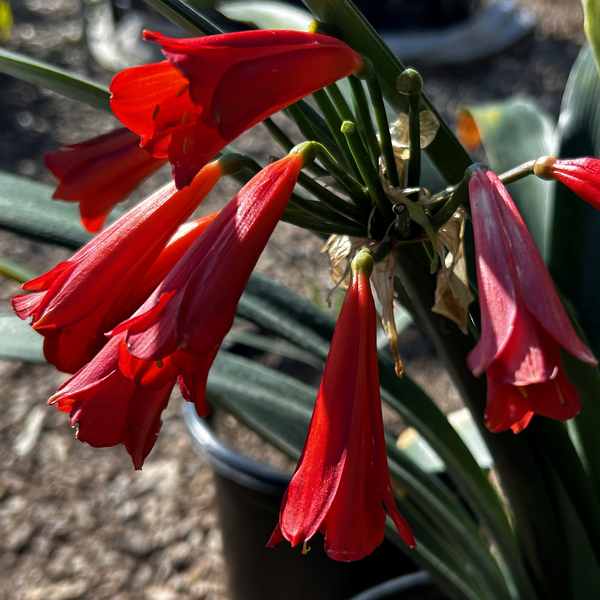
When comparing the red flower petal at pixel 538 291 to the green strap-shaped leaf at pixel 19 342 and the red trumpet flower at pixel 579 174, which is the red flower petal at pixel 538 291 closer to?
the red trumpet flower at pixel 579 174

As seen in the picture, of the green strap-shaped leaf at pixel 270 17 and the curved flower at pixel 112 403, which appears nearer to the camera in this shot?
the curved flower at pixel 112 403

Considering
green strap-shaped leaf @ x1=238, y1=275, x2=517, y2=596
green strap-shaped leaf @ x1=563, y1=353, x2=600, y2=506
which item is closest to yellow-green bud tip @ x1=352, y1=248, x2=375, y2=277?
green strap-shaped leaf @ x1=563, y1=353, x2=600, y2=506

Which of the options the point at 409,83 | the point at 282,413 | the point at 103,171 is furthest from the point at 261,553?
the point at 409,83

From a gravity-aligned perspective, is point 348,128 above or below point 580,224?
above

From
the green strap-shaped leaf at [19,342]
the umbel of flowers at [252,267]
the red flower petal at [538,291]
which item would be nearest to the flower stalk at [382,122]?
the umbel of flowers at [252,267]

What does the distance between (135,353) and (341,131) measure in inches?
8.9

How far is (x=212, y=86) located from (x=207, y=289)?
119mm

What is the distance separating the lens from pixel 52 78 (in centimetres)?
77

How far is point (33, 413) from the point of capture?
7.23ft

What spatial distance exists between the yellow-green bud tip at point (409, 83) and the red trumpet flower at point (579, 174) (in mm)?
97

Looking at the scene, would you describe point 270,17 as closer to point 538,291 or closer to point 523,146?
point 523,146

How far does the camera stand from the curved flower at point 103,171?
731 millimetres

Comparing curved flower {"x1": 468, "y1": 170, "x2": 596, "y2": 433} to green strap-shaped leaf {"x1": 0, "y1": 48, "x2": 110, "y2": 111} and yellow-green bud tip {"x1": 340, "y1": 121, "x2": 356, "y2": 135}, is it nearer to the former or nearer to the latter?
yellow-green bud tip {"x1": 340, "y1": 121, "x2": 356, "y2": 135}

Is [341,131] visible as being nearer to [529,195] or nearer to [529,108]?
[529,195]
